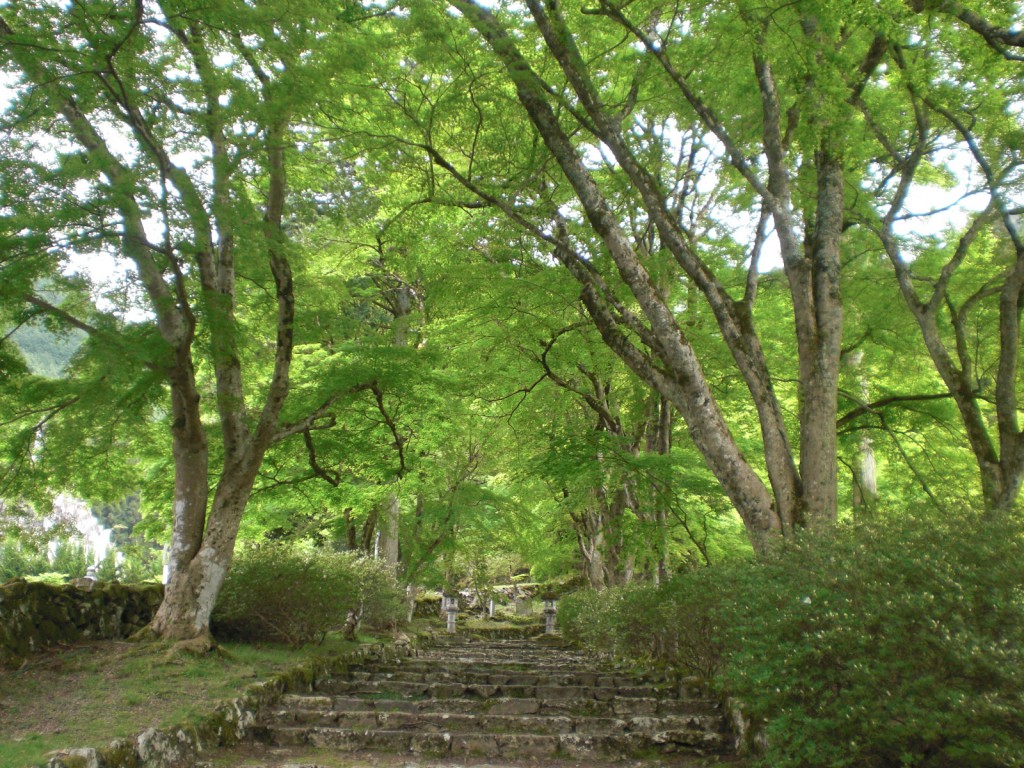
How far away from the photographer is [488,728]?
253 inches

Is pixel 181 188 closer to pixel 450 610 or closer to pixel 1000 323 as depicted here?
pixel 1000 323

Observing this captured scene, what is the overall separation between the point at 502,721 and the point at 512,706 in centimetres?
65

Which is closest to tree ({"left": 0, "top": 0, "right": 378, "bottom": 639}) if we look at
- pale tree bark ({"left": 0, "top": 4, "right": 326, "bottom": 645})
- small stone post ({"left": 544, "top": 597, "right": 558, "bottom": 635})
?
pale tree bark ({"left": 0, "top": 4, "right": 326, "bottom": 645})

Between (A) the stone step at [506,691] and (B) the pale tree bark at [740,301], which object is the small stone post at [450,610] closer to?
(A) the stone step at [506,691]

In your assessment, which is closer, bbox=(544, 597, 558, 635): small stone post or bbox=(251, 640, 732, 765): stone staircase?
bbox=(251, 640, 732, 765): stone staircase

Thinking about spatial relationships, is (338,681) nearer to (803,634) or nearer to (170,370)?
(170,370)

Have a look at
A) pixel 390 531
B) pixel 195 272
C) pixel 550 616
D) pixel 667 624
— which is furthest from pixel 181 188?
pixel 550 616

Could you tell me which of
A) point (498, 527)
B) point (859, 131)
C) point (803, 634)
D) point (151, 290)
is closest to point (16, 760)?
point (803, 634)

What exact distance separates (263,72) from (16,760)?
807 centimetres

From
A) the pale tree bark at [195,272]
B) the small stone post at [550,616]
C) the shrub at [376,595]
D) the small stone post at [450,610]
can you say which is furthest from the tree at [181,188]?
the small stone post at [550,616]

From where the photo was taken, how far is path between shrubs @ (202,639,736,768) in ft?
18.9

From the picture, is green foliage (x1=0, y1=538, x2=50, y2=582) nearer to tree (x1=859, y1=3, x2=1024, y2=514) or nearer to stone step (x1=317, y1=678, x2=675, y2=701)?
stone step (x1=317, y1=678, x2=675, y2=701)

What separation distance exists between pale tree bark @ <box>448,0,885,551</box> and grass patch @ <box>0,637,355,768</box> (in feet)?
16.1

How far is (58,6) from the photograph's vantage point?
711 cm
